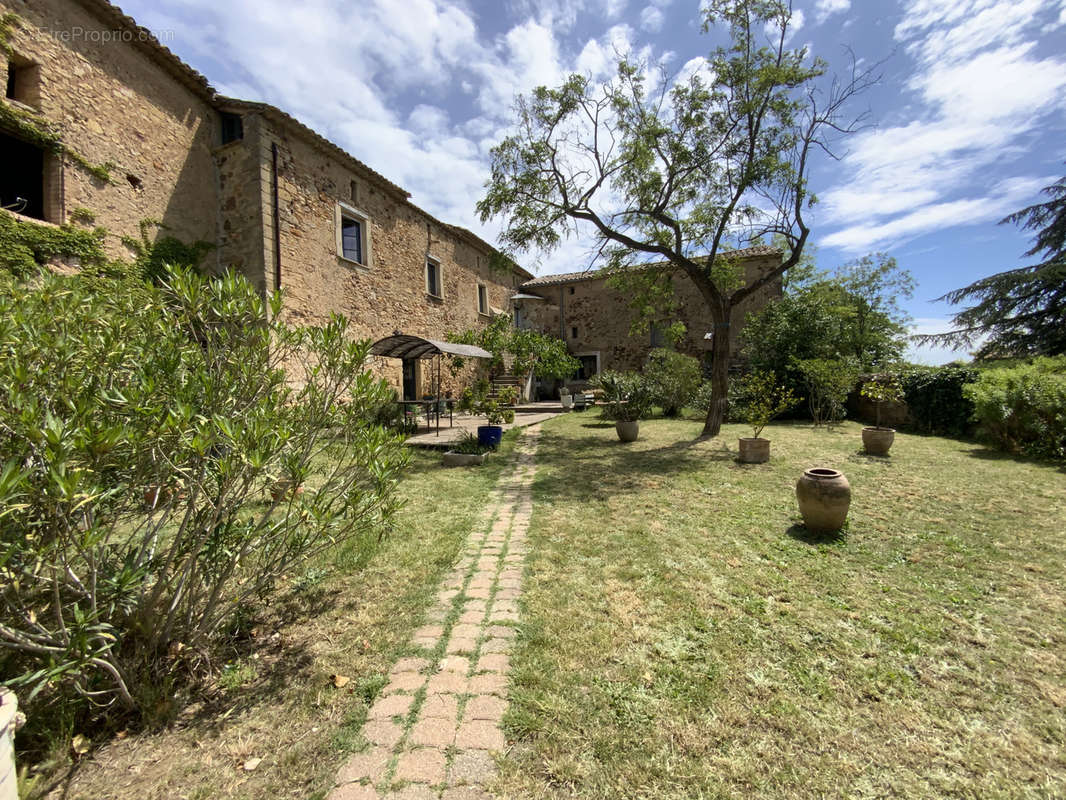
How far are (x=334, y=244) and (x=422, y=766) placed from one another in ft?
37.3

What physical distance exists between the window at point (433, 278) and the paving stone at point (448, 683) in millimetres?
13845

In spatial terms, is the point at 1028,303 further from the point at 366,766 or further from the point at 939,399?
the point at 366,766

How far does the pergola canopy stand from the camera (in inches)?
390

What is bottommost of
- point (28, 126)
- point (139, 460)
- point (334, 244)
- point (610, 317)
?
point (139, 460)

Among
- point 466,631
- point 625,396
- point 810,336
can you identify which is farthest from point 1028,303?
point 466,631

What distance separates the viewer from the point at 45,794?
157 centimetres

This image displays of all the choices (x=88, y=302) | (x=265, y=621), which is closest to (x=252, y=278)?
(x=88, y=302)

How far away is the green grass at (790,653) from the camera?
1715 mm

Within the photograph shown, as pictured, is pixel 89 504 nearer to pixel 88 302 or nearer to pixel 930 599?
pixel 88 302

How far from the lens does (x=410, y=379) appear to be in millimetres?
14094

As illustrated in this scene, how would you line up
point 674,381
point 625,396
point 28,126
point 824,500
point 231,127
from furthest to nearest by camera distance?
point 674,381 < point 625,396 < point 231,127 < point 28,126 < point 824,500

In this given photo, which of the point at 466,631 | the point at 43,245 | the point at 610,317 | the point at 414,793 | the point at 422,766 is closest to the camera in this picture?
the point at 414,793

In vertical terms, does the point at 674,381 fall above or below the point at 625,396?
above

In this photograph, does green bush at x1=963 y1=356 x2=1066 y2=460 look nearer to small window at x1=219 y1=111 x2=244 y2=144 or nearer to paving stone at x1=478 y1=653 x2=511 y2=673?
paving stone at x1=478 y1=653 x2=511 y2=673
